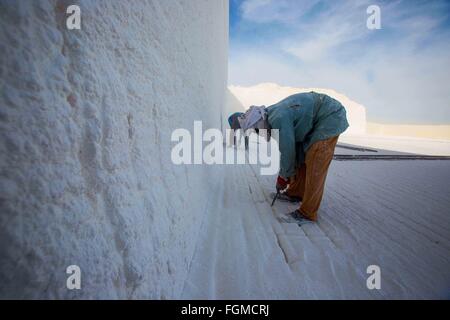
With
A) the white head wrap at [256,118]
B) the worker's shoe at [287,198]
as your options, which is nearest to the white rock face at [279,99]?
the worker's shoe at [287,198]

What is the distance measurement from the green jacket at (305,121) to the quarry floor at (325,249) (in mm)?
745

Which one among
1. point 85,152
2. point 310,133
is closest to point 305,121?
point 310,133

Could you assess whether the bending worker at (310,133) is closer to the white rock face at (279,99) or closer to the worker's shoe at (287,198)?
the worker's shoe at (287,198)

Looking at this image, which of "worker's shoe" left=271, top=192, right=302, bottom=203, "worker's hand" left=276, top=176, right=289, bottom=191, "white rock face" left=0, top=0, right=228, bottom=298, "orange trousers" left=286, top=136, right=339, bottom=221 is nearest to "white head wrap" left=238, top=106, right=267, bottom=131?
"orange trousers" left=286, top=136, right=339, bottom=221

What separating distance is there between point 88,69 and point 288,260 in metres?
1.57

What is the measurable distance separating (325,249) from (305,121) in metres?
1.17

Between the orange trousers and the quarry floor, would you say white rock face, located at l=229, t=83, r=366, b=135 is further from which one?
the orange trousers

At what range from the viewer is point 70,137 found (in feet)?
1.91

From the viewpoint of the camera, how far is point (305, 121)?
7.22 ft

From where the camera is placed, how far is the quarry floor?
4.29 feet

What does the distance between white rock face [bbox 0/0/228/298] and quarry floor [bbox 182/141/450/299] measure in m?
0.43
